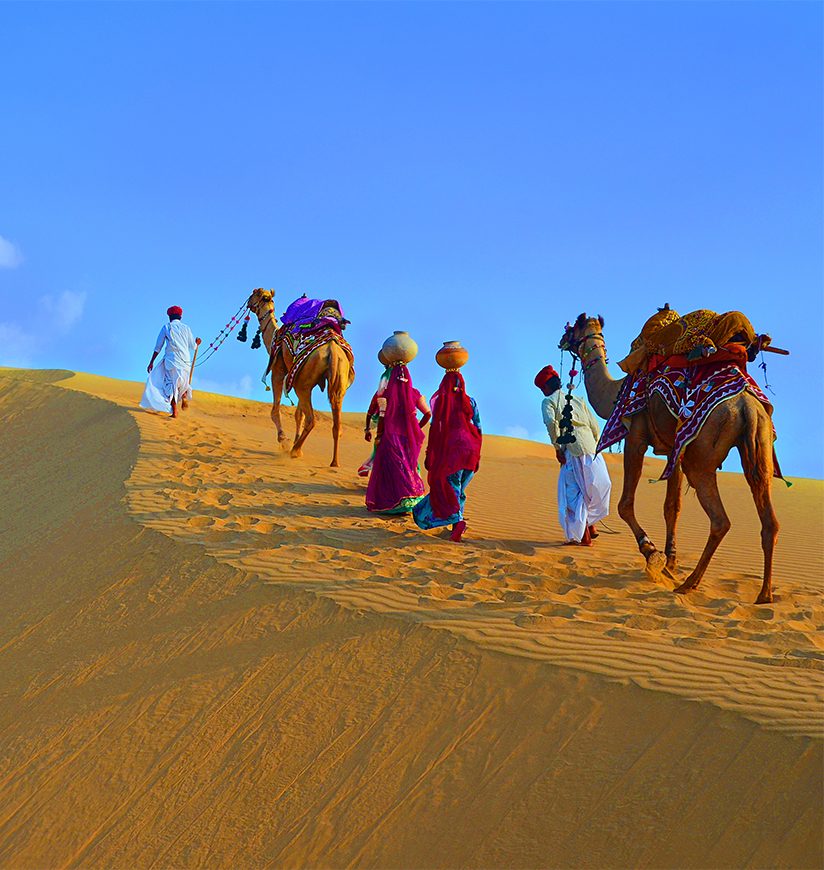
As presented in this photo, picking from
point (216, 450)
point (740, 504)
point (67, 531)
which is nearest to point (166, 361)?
point (216, 450)

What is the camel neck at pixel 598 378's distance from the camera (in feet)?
32.3

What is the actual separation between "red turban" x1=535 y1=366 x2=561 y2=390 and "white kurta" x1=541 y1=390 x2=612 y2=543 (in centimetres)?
20

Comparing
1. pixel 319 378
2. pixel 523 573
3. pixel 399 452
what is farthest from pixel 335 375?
pixel 523 573

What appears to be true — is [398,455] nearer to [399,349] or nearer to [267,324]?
[399,349]

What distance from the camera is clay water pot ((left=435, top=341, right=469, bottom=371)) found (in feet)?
32.8

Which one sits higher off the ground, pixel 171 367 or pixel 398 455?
pixel 171 367

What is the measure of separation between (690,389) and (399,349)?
357 cm

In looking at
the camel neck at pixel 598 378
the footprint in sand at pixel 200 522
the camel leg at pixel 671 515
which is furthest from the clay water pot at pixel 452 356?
the footprint in sand at pixel 200 522

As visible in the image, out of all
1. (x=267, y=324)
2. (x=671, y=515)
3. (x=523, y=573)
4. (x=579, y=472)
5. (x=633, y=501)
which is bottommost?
(x=523, y=573)

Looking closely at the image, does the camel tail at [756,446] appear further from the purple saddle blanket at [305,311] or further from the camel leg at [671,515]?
the purple saddle blanket at [305,311]

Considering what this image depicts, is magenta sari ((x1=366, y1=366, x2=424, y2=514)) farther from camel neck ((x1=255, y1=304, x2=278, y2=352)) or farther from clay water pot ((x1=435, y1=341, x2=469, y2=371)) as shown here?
camel neck ((x1=255, y1=304, x2=278, y2=352))

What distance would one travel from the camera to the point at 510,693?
5.80 metres

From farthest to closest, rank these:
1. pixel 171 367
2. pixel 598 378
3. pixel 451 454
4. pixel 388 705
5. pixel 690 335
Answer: pixel 171 367 < pixel 598 378 < pixel 451 454 < pixel 690 335 < pixel 388 705

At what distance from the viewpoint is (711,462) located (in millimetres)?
8094
